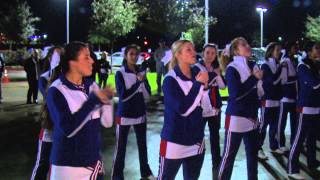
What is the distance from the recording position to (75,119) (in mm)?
3961

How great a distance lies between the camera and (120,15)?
116 ft

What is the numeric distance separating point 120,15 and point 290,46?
27.0 metres

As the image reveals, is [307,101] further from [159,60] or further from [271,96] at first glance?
[159,60]

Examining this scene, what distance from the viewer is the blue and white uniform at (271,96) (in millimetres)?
8820

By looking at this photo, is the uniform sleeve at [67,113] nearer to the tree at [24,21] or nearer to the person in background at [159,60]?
the person in background at [159,60]

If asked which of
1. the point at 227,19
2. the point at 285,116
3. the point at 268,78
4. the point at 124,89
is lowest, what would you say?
the point at 285,116

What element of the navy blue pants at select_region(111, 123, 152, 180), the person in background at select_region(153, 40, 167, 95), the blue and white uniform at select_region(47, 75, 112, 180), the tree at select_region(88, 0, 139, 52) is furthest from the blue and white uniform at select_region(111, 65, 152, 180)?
the tree at select_region(88, 0, 139, 52)

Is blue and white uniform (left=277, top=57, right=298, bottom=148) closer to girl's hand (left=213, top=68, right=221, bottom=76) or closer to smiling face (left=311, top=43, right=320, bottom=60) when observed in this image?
smiling face (left=311, top=43, right=320, bottom=60)

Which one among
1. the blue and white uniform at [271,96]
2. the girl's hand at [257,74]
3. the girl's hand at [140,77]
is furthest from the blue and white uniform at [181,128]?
the blue and white uniform at [271,96]

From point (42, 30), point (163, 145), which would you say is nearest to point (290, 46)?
point (163, 145)

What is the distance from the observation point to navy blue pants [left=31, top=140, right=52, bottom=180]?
5.89 meters

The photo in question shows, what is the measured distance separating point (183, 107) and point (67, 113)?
128 centimetres

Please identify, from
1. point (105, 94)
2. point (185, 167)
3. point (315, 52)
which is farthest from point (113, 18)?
point (105, 94)

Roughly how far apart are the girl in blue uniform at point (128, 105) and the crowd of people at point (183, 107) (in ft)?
0.05
